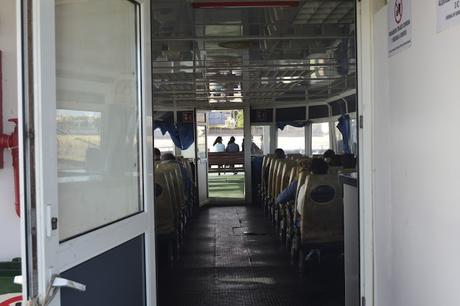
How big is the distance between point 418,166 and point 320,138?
7.51 meters

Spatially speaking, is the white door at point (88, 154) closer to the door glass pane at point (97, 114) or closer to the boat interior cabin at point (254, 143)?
the door glass pane at point (97, 114)

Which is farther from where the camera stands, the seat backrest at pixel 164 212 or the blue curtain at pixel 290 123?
the blue curtain at pixel 290 123

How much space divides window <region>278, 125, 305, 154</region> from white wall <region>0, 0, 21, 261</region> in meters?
8.14

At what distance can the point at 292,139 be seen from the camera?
33.9 ft

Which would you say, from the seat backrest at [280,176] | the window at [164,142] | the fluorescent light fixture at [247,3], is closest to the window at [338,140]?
the seat backrest at [280,176]

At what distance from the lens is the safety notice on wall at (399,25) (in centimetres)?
206

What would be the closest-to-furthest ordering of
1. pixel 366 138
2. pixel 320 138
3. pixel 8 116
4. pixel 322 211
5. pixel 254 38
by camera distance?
pixel 8 116
pixel 366 138
pixel 254 38
pixel 322 211
pixel 320 138

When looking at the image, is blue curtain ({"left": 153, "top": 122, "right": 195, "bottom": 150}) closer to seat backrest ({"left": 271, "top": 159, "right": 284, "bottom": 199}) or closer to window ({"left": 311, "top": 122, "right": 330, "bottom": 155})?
window ({"left": 311, "top": 122, "right": 330, "bottom": 155})

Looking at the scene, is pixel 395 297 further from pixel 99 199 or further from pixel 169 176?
pixel 169 176

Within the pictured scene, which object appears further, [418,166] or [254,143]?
[254,143]

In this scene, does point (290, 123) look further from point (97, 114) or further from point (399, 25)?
point (97, 114)

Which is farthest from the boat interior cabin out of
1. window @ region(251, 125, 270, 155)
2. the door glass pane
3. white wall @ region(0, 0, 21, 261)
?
white wall @ region(0, 0, 21, 261)


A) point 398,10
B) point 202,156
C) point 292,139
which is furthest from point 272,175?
point 398,10

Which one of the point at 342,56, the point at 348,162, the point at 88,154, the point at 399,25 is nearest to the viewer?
the point at 88,154
